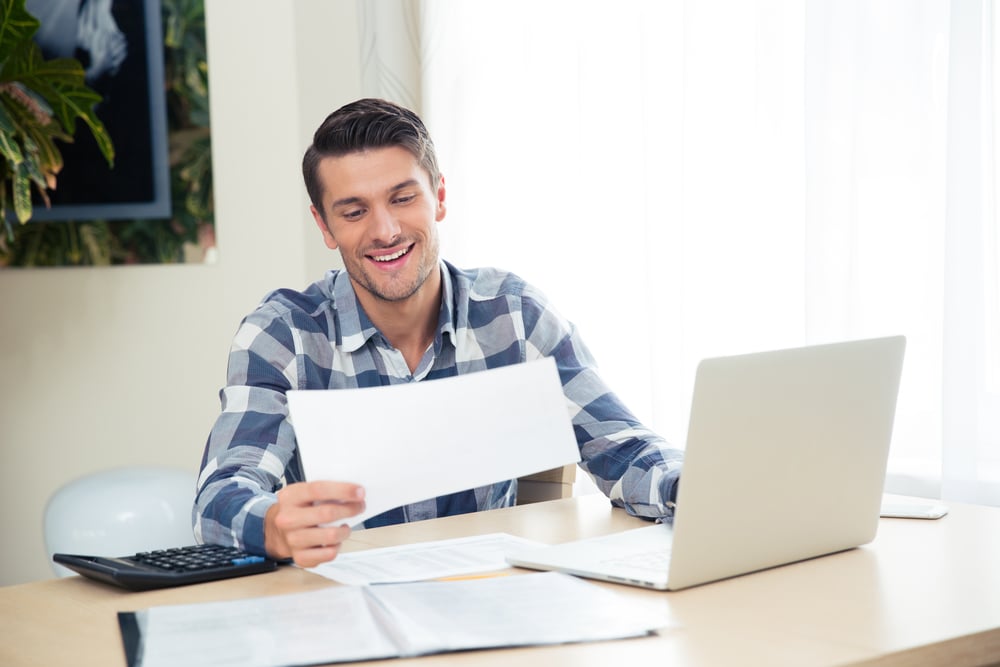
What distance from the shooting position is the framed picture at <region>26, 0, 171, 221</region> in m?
3.04

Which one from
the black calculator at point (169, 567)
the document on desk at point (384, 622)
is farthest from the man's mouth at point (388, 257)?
the document on desk at point (384, 622)

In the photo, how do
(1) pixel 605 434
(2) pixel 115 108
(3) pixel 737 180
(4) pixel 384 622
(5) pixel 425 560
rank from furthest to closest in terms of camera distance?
(2) pixel 115 108 < (3) pixel 737 180 < (1) pixel 605 434 < (5) pixel 425 560 < (4) pixel 384 622

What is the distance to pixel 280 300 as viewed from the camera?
1.75 meters

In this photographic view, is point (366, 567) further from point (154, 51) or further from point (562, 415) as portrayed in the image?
point (154, 51)

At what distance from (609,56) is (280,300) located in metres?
1.07

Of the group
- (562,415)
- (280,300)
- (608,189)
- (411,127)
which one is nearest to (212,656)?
(562,415)

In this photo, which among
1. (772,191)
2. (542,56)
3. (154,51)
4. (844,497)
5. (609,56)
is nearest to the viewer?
(844,497)

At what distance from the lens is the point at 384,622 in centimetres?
95

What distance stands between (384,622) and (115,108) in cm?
249

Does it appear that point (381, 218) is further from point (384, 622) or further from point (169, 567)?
point (384, 622)

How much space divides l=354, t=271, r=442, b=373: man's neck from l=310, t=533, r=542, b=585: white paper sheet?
545 millimetres

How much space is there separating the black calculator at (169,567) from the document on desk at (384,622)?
3.7 inches

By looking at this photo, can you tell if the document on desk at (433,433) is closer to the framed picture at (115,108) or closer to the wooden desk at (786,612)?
the wooden desk at (786,612)

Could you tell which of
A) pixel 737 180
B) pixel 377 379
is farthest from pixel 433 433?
pixel 737 180
